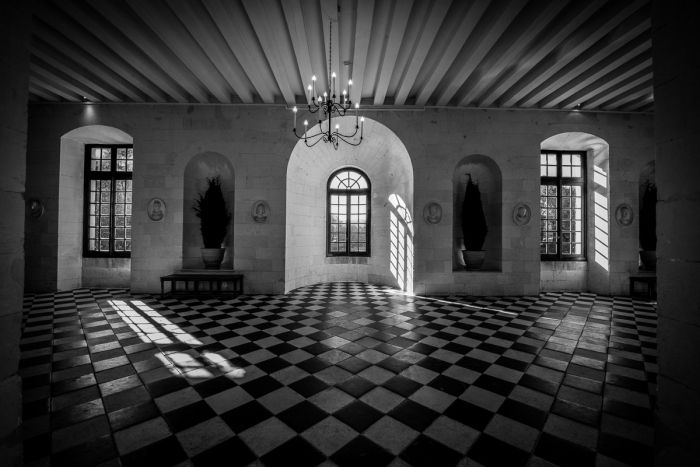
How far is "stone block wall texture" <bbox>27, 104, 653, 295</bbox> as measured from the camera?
5.91 m

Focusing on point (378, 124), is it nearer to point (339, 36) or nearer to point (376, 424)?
point (339, 36)

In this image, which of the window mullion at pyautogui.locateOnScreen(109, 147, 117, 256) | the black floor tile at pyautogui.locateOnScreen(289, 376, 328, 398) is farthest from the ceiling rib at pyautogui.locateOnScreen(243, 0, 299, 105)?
the window mullion at pyautogui.locateOnScreen(109, 147, 117, 256)

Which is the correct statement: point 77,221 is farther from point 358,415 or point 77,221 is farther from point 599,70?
point 599,70

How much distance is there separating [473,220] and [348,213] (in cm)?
330

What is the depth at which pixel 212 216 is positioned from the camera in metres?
5.94

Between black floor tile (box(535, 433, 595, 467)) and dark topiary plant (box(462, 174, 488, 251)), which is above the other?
dark topiary plant (box(462, 174, 488, 251))

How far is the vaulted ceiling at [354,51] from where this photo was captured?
3.42 meters

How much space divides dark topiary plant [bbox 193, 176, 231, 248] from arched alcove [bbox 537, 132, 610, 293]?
7204 millimetres

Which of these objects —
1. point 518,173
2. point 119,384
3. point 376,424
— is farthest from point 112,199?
point 518,173

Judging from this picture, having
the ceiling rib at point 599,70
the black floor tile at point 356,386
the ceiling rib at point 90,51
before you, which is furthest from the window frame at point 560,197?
the ceiling rib at point 90,51

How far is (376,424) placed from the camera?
1843mm

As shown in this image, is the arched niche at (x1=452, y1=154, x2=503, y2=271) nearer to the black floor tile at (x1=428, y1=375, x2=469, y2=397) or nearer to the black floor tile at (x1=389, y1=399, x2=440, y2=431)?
the black floor tile at (x1=428, y1=375, x2=469, y2=397)

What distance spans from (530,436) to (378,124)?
5.65 m

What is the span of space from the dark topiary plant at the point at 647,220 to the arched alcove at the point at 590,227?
2.13ft
